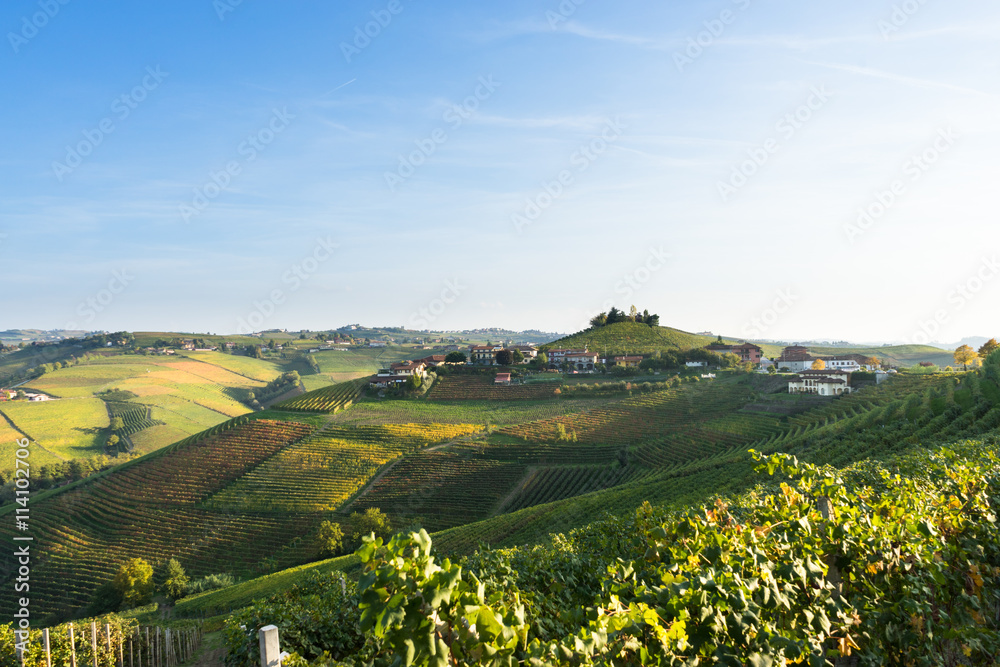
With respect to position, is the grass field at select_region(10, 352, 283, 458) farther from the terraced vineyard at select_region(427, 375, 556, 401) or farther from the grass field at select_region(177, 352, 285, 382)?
the terraced vineyard at select_region(427, 375, 556, 401)

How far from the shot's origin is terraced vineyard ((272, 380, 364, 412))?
6900 cm

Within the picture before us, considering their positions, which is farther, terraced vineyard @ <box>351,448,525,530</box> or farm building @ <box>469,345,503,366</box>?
farm building @ <box>469,345,503,366</box>

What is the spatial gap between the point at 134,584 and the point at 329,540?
1267 cm

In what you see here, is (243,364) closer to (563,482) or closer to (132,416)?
(132,416)

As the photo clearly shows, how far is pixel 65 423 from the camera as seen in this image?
295 ft

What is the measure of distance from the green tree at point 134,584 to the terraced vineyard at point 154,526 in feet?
12.4

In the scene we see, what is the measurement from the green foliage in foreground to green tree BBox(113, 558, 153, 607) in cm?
3899

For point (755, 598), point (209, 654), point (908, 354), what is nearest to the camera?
point (755, 598)

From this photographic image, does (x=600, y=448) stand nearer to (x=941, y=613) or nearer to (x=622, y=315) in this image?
(x=941, y=613)

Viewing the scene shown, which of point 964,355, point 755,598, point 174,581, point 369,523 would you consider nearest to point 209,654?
point 755,598

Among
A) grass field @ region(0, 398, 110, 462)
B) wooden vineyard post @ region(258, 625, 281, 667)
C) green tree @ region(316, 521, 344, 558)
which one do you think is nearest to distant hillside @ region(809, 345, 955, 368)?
green tree @ region(316, 521, 344, 558)

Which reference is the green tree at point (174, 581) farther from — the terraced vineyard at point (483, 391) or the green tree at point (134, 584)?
the terraced vineyard at point (483, 391)

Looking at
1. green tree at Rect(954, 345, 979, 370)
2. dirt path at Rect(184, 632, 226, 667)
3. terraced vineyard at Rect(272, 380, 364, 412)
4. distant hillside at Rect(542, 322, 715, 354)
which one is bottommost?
dirt path at Rect(184, 632, 226, 667)

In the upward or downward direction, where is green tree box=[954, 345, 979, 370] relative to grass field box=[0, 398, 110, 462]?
upward
